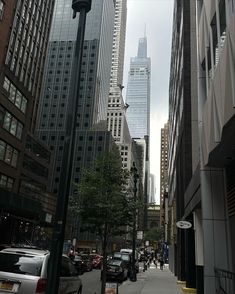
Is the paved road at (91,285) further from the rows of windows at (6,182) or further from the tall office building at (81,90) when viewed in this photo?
the tall office building at (81,90)

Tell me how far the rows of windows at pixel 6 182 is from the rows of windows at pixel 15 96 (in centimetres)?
883

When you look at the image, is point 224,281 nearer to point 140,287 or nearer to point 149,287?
point 140,287

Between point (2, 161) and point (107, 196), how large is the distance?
104 feet

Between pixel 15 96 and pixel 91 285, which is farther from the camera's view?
pixel 15 96

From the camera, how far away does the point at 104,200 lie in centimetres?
1638

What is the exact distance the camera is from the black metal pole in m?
6.27

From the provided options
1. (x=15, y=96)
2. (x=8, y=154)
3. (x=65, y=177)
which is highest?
(x=15, y=96)

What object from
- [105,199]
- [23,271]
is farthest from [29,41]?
[23,271]

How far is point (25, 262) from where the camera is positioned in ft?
30.5

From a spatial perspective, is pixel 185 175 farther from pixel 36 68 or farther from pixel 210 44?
pixel 36 68

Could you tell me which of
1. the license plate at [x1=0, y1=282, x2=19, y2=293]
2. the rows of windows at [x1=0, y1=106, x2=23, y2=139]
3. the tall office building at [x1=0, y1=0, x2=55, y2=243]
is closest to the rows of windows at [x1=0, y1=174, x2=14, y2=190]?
the tall office building at [x1=0, y1=0, x2=55, y2=243]

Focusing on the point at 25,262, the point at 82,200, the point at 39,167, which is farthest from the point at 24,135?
the point at 25,262

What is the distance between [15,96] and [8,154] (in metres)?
7.23

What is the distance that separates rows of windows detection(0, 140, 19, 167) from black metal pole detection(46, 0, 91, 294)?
39.3m
